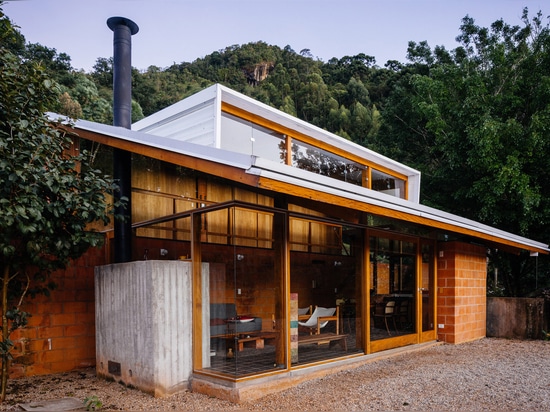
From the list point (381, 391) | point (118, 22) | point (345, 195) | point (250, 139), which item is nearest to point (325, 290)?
point (381, 391)

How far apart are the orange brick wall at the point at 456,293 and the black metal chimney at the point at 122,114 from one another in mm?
6091

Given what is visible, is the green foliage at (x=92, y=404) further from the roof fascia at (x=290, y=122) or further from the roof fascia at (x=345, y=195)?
the roof fascia at (x=290, y=122)

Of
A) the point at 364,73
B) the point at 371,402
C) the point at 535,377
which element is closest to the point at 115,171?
the point at 371,402

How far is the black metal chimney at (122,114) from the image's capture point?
6523mm

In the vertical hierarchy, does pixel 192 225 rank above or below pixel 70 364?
above

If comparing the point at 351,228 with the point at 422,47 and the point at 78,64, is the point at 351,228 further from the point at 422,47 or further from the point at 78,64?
the point at 78,64

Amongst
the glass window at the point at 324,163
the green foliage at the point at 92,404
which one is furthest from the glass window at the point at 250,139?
the green foliage at the point at 92,404

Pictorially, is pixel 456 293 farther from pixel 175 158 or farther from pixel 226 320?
pixel 175 158

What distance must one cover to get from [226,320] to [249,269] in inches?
27.7

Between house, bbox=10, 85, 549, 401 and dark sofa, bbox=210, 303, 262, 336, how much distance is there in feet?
0.04

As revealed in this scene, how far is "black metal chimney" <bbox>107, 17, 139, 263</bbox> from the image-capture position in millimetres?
6523

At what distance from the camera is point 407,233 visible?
323 inches

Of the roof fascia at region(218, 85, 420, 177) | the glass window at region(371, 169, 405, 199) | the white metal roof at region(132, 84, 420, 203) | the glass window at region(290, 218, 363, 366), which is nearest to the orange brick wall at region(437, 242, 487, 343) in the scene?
the glass window at region(290, 218, 363, 366)

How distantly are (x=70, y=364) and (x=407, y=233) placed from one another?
5.84m
